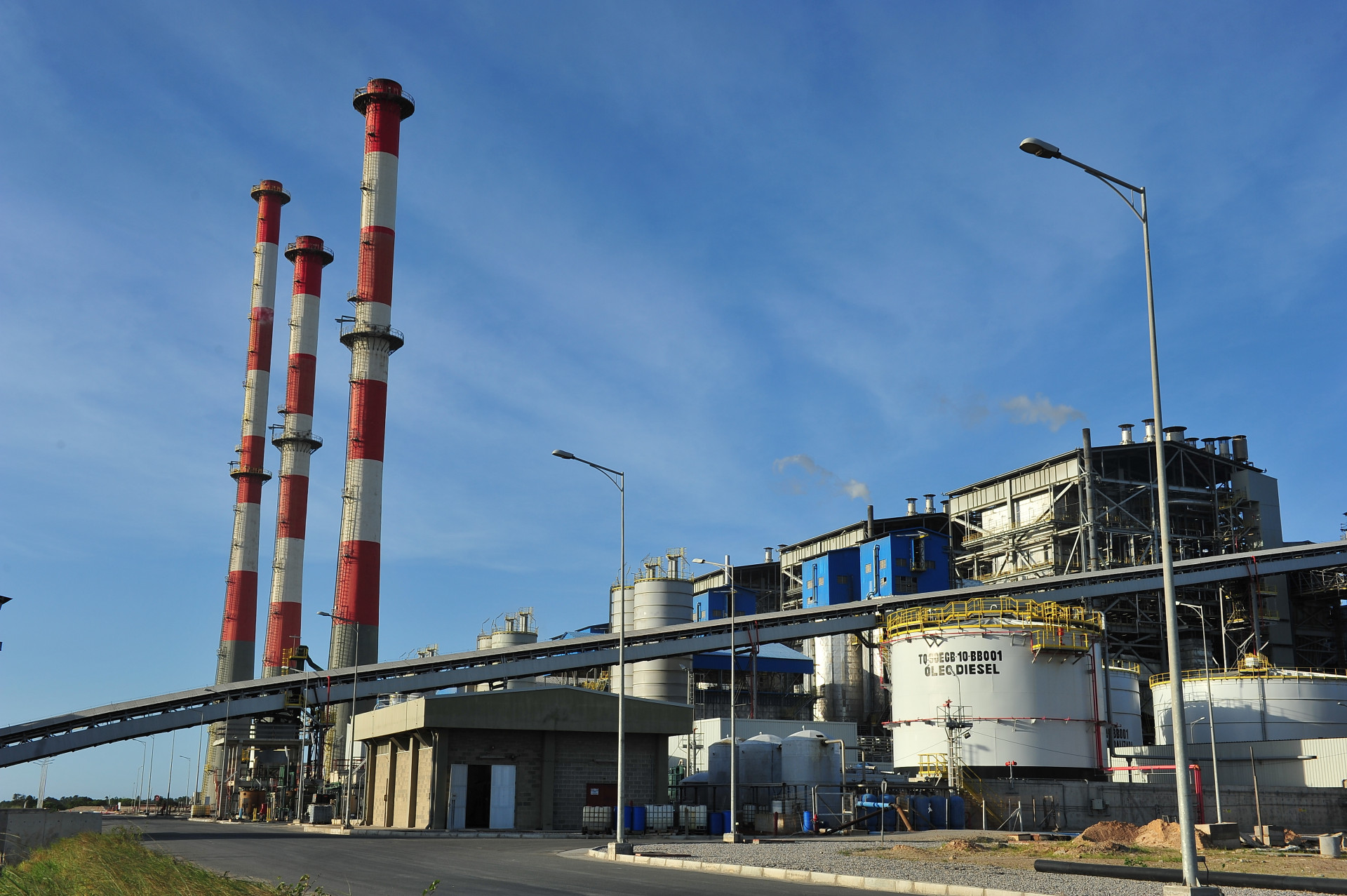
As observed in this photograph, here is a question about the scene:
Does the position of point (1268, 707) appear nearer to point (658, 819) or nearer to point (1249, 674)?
point (1249, 674)

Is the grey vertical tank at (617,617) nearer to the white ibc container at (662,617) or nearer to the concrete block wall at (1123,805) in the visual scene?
the white ibc container at (662,617)

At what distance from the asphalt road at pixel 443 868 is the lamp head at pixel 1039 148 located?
13.1 meters

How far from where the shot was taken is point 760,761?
171ft

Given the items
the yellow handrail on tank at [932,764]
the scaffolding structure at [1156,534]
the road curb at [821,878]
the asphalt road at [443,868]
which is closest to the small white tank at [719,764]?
the yellow handrail on tank at [932,764]

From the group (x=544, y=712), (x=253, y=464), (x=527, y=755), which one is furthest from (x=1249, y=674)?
(x=253, y=464)

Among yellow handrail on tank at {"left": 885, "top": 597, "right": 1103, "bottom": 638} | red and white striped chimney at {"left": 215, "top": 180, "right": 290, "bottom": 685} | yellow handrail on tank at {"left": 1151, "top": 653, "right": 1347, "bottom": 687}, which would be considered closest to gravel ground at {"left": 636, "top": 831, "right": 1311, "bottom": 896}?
yellow handrail on tank at {"left": 885, "top": 597, "right": 1103, "bottom": 638}

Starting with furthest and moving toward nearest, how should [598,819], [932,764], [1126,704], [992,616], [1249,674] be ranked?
[1126,704], [1249,674], [992,616], [932,764], [598,819]

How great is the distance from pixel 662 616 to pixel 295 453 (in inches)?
1252

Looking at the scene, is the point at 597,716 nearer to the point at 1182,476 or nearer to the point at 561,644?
the point at 561,644

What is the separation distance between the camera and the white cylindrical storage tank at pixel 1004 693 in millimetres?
48938

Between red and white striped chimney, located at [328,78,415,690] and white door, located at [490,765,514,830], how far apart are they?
2176 centimetres

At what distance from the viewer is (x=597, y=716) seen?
47.6 meters

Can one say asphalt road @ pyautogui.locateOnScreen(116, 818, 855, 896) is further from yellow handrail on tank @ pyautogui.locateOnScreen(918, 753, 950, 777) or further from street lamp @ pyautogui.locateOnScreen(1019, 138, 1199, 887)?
yellow handrail on tank @ pyautogui.locateOnScreen(918, 753, 950, 777)

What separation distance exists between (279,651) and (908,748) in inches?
1881
